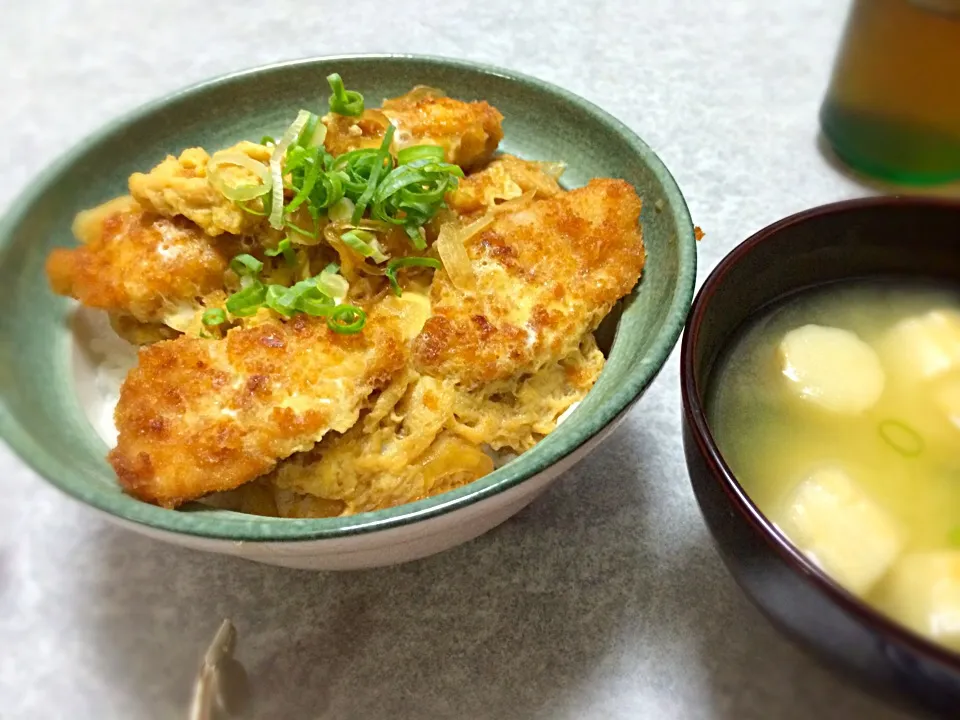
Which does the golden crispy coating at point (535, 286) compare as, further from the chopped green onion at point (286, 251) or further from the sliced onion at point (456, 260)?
the chopped green onion at point (286, 251)

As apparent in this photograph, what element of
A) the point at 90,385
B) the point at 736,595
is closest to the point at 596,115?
the point at 736,595

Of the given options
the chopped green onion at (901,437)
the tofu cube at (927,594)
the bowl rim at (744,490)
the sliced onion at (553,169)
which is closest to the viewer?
the bowl rim at (744,490)

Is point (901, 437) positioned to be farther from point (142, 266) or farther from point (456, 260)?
point (142, 266)

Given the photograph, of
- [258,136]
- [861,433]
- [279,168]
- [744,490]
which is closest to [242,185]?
[279,168]

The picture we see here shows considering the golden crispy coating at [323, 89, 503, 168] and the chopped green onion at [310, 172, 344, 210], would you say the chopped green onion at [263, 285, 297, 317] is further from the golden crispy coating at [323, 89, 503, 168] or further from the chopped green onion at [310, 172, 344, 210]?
the golden crispy coating at [323, 89, 503, 168]

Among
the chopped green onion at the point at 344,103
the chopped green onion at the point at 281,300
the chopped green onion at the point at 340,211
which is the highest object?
the chopped green onion at the point at 344,103

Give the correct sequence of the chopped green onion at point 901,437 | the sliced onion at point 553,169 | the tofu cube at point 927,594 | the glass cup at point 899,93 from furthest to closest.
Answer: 1. the glass cup at point 899,93
2. the sliced onion at point 553,169
3. the chopped green onion at point 901,437
4. the tofu cube at point 927,594

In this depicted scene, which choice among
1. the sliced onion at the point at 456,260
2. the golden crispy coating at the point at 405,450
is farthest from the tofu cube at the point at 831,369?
the sliced onion at the point at 456,260
